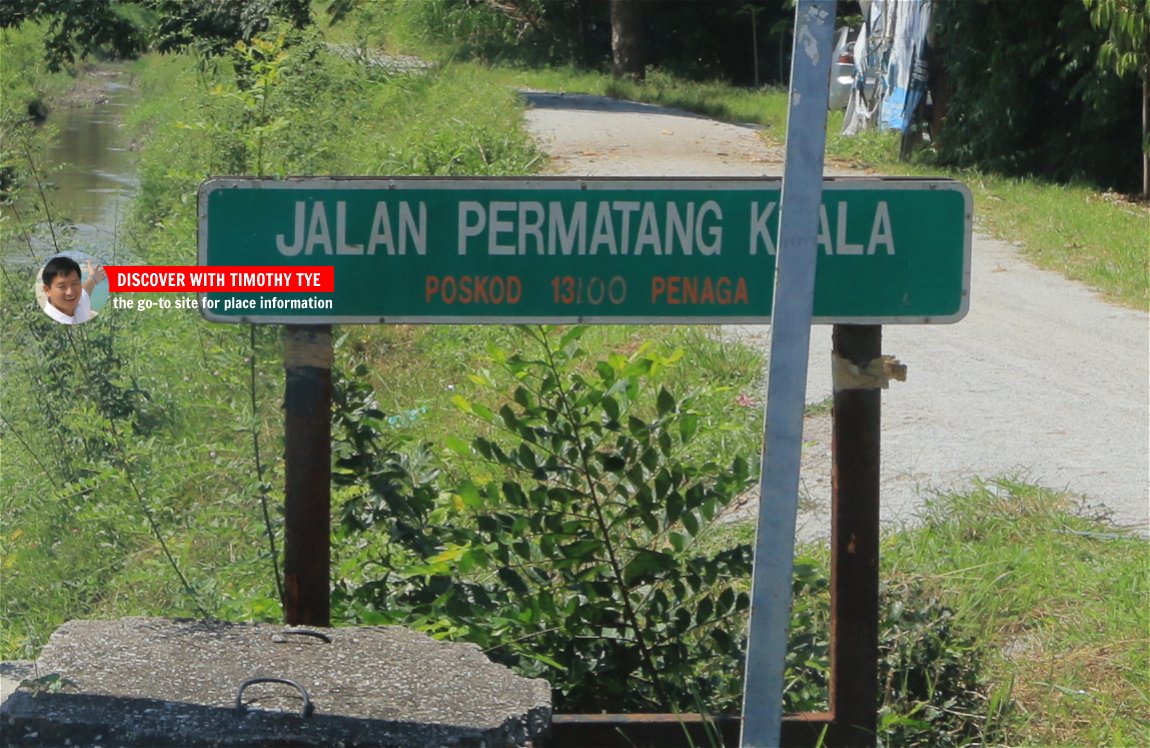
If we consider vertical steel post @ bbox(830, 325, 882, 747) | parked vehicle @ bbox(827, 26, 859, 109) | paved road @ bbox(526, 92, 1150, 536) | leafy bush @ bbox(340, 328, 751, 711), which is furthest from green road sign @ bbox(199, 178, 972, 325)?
parked vehicle @ bbox(827, 26, 859, 109)

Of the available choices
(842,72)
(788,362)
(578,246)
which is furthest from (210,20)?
(788,362)

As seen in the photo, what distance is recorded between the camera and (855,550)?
8.02ft

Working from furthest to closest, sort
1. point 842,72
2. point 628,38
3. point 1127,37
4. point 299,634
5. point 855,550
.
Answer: point 628,38 < point 842,72 < point 1127,37 < point 855,550 < point 299,634

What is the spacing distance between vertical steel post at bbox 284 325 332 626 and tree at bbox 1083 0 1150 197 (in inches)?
355

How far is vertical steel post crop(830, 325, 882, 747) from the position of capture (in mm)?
2430

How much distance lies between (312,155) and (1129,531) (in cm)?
324

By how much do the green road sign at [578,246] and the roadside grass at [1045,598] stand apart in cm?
119

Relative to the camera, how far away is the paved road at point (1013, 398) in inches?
188

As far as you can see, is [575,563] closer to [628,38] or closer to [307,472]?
[307,472]

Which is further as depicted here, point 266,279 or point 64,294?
point 64,294

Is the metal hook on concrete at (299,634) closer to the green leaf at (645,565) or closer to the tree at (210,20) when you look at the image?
the green leaf at (645,565)

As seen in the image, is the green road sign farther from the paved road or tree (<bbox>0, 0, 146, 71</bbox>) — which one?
tree (<bbox>0, 0, 146, 71</bbox>)

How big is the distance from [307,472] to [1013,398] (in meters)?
4.38

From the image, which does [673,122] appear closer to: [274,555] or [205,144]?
[205,144]
